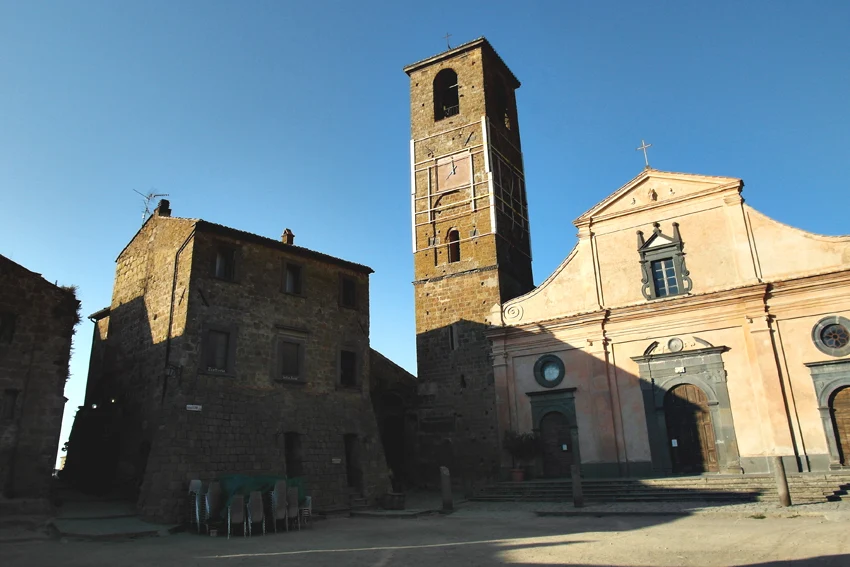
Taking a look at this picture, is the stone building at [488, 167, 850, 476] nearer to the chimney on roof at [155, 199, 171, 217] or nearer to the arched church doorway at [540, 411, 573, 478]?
the arched church doorway at [540, 411, 573, 478]

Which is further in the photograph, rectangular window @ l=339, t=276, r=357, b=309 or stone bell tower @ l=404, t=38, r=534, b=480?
stone bell tower @ l=404, t=38, r=534, b=480

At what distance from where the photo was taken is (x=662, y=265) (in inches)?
822

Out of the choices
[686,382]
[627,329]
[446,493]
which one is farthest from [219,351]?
[686,382]

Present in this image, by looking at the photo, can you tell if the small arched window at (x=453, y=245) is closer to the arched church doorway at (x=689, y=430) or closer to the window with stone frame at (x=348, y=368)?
the window with stone frame at (x=348, y=368)

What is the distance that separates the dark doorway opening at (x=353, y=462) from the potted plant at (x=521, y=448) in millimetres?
5284

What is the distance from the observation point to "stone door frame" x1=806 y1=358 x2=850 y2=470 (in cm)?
1683

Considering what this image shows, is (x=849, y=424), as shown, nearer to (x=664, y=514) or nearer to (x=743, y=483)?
(x=743, y=483)

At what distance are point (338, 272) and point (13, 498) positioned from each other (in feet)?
35.0

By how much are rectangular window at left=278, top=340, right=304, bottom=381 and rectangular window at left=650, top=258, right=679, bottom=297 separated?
11978 millimetres

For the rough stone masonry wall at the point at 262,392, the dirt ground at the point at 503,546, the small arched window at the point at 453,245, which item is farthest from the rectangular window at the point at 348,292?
the dirt ground at the point at 503,546

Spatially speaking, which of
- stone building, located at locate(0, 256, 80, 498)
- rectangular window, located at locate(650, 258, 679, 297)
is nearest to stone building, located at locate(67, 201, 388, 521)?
stone building, located at locate(0, 256, 80, 498)

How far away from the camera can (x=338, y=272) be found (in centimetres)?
2058

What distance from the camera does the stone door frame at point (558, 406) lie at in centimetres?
2080

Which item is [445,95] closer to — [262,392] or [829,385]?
[262,392]
